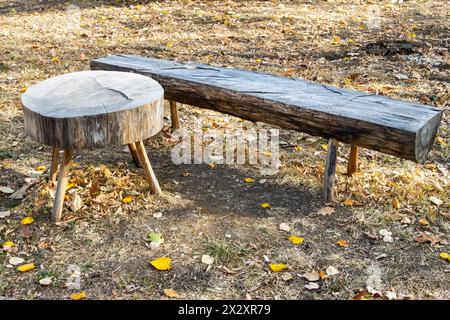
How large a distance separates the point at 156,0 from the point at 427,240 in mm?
7340

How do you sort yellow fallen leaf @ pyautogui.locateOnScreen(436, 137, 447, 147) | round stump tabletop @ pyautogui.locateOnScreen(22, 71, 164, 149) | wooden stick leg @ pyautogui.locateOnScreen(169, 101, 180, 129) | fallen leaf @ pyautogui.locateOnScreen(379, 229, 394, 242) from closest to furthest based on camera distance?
round stump tabletop @ pyautogui.locateOnScreen(22, 71, 164, 149) < fallen leaf @ pyautogui.locateOnScreen(379, 229, 394, 242) < yellow fallen leaf @ pyautogui.locateOnScreen(436, 137, 447, 147) < wooden stick leg @ pyautogui.locateOnScreen(169, 101, 180, 129)

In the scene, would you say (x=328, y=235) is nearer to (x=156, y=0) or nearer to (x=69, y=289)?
(x=69, y=289)

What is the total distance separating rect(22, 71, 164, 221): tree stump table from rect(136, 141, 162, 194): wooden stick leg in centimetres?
1

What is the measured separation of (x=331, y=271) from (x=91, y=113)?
1.53 m

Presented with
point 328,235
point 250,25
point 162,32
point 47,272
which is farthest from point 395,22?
point 47,272

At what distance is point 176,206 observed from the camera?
10.9ft

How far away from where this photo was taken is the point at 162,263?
9.05ft

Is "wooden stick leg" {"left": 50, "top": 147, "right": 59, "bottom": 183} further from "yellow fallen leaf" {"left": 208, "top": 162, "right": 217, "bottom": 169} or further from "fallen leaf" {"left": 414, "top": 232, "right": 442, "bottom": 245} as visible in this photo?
"fallen leaf" {"left": 414, "top": 232, "right": 442, "bottom": 245}

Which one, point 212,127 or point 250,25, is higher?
point 250,25

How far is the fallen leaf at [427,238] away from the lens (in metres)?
2.96

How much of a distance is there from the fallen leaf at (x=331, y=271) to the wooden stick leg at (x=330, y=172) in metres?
0.68

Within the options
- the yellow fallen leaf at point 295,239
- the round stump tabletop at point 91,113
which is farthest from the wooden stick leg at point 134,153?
the yellow fallen leaf at point 295,239

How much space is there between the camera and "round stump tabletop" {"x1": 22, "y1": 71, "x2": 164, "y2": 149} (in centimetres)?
278

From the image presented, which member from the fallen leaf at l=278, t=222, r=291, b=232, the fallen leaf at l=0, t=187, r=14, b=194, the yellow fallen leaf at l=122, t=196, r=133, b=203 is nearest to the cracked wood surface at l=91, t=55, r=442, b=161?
the fallen leaf at l=278, t=222, r=291, b=232
